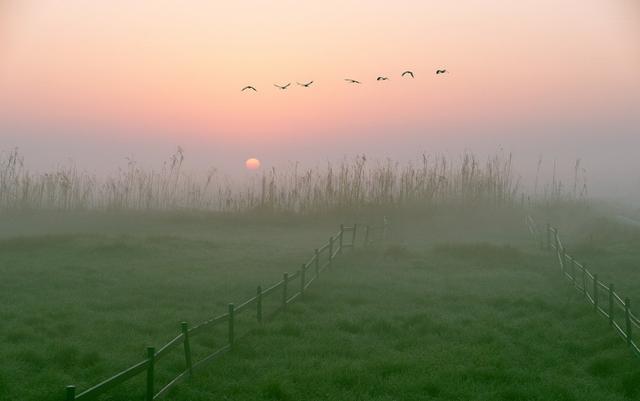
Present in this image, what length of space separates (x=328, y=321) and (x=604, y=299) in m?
4.53

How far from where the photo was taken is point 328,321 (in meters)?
9.14

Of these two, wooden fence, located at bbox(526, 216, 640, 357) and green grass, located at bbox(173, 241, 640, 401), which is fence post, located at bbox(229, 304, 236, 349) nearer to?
green grass, located at bbox(173, 241, 640, 401)

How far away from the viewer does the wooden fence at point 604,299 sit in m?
7.69

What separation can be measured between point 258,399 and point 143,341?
238cm

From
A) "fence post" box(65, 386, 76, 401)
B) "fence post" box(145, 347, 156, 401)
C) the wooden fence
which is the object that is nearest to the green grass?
the wooden fence

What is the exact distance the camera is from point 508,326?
8.94 metres

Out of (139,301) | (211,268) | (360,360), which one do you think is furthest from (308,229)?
(360,360)

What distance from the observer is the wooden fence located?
25.2 feet

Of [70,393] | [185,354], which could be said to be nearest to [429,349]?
A: [185,354]

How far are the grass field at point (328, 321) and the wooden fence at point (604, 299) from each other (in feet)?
0.65

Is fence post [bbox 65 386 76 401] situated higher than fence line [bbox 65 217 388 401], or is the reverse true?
fence post [bbox 65 386 76 401]

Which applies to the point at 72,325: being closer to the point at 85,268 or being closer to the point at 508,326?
the point at 85,268

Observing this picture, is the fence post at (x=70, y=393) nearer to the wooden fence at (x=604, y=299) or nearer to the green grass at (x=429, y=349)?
the green grass at (x=429, y=349)

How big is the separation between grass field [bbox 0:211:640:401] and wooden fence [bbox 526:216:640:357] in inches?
7.9
